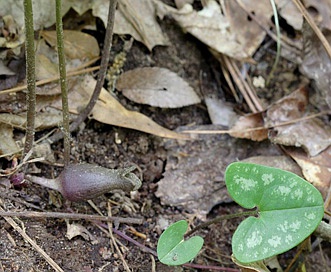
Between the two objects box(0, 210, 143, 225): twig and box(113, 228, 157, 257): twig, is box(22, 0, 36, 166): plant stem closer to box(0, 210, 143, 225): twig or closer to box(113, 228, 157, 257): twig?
box(0, 210, 143, 225): twig

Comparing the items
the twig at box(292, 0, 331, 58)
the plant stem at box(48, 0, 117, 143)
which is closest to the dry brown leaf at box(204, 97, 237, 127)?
the twig at box(292, 0, 331, 58)

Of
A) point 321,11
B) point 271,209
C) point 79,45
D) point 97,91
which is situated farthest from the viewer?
point 321,11

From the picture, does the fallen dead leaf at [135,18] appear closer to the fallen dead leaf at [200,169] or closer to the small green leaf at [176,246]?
the fallen dead leaf at [200,169]

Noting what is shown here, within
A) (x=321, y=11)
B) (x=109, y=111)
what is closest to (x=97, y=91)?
(x=109, y=111)

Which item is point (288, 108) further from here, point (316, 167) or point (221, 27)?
point (221, 27)

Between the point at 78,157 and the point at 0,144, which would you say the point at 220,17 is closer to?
the point at 78,157

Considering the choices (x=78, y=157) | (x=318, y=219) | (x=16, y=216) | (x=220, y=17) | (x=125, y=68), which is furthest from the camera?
(x=220, y=17)

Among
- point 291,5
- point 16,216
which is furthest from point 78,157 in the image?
point 291,5
